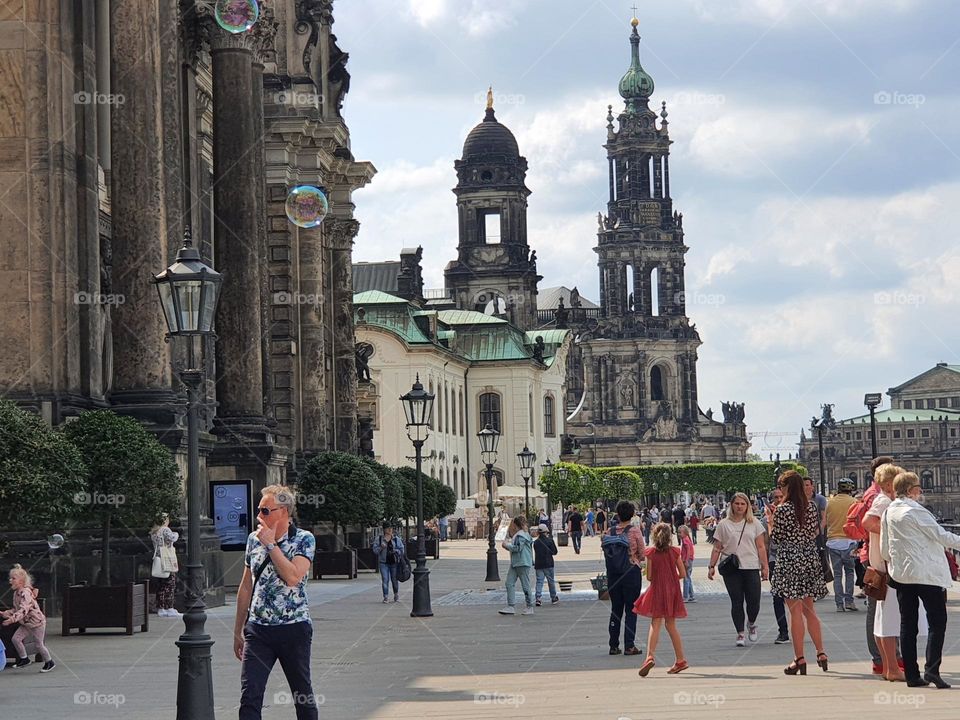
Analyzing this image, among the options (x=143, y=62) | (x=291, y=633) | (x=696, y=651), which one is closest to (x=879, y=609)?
(x=696, y=651)

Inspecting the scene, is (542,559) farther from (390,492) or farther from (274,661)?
(274,661)

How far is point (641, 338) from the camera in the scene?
163 meters

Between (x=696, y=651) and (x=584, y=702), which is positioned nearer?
(x=584, y=702)

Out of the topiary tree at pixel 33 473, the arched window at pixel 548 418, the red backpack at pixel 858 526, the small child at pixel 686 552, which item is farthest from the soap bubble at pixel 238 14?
the arched window at pixel 548 418

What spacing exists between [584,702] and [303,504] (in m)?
24.6

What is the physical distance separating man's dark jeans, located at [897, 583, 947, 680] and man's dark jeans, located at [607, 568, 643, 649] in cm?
461

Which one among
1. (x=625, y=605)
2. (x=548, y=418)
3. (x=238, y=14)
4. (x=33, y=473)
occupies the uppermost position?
(x=238, y=14)

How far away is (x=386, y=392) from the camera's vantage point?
8631cm

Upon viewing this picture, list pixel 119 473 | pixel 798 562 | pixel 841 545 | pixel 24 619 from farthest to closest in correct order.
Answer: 1. pixel 841 545
2. pixel 119 473
3. pixel 24 619
4. pixel 798 562

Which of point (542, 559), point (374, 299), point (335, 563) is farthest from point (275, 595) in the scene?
point (374, 299)

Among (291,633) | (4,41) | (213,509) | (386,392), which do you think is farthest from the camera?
(386,392)

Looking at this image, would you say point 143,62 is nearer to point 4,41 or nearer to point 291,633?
point 4,41

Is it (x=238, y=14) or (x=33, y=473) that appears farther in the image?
(x=238, y=14)

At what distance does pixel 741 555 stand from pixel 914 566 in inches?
205
